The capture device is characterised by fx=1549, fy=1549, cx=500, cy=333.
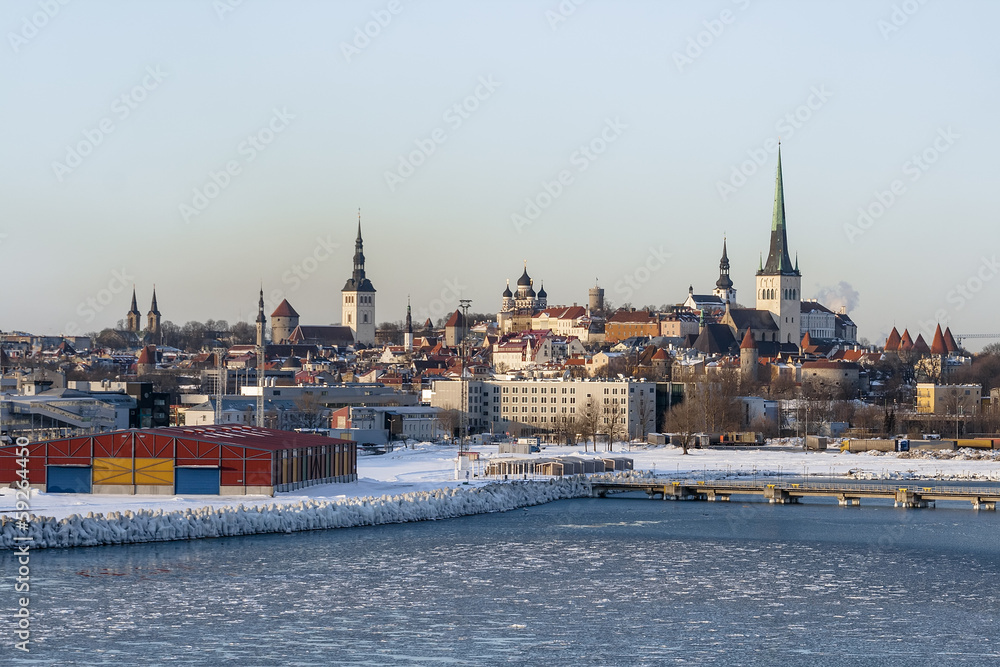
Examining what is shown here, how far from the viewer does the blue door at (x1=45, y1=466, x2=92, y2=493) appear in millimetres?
40688

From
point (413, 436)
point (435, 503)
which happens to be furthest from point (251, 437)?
point (413, 436)

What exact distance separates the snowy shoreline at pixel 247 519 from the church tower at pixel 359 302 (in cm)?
13379

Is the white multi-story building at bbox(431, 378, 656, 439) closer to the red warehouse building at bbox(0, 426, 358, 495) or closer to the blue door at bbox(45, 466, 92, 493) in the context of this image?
the red warehouse building at bbox(0, 426, 358, 495)

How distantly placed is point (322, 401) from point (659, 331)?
67.3m

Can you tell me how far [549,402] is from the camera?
90312mm

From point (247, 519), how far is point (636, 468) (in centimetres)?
2710

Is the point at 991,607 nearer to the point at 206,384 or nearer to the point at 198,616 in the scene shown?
the point at 198,616

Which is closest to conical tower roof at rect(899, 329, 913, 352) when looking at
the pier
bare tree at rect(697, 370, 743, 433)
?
bare tree at rect(697, 370, 743, 433)

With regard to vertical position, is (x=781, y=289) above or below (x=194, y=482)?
above

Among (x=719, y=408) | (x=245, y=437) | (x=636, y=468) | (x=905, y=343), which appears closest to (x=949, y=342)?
(x=905, y=343)

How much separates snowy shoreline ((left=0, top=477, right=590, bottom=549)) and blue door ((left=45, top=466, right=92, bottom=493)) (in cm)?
446

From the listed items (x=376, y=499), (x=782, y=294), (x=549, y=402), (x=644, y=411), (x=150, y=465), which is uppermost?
(x=782, y=294)

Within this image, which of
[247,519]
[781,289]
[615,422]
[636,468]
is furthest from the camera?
[781,289]

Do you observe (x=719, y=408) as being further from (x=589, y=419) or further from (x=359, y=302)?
(x=359, y=302)
